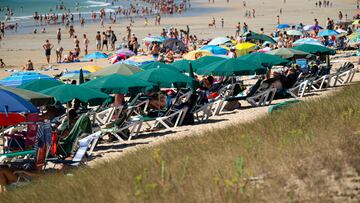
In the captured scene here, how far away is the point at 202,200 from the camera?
5.44 m

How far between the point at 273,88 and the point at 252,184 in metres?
11.0

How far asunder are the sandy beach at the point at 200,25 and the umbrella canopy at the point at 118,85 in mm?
14046

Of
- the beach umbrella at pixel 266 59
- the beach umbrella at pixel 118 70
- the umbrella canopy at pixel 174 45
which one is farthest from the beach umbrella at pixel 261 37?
the beach umbrella at pixel 118 70

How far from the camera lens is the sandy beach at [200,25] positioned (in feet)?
121

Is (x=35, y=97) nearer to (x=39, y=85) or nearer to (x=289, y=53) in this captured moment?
(x=39, y=85)

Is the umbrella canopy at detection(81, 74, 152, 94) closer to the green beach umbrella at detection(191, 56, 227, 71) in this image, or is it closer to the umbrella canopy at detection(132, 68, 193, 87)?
the umbrella canopy at detection(132, 68, 193, 87)

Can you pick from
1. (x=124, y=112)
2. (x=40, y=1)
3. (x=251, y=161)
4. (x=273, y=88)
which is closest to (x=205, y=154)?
(x=251, y=161)

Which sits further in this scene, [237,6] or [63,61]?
[237,6]

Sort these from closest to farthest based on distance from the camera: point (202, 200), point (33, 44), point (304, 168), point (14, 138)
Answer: point (202, 200) → point (304, 168) → point (14, 138) → point (33, 44)

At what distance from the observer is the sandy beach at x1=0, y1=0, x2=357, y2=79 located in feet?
121

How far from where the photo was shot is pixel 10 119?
10227 mm

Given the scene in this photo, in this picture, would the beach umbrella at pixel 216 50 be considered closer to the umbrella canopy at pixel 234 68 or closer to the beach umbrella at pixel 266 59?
the beach umbrella at pixel 266 59

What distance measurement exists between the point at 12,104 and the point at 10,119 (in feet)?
1.26

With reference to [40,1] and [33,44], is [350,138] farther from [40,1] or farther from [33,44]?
[40,1]
